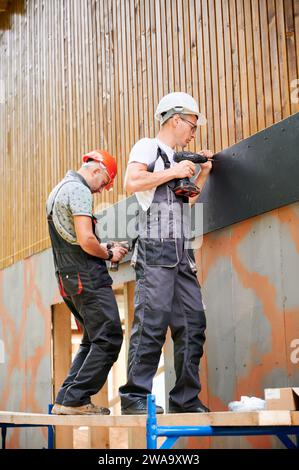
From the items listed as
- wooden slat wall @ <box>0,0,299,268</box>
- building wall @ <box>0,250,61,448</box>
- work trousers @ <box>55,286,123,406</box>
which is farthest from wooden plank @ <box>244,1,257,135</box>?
building wall @ <box>0,250,61,448</box>

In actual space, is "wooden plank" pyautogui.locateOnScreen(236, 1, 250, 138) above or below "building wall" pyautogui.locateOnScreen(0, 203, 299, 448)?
above

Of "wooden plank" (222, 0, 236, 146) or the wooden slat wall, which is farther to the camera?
"wooden plank" (222, 0, 236, 146)

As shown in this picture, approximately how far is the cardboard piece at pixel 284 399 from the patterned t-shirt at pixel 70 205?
1.87 metres

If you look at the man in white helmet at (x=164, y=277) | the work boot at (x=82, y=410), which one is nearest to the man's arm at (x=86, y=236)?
the man in white helmet at (x=164, y=277)

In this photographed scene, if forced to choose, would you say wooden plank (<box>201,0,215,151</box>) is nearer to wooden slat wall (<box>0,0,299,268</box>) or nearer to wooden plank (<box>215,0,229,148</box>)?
wooden slat wall (<box>0,0,299,268</box>)

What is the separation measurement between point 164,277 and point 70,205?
32.5 inches

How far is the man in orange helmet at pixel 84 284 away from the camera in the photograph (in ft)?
16.9

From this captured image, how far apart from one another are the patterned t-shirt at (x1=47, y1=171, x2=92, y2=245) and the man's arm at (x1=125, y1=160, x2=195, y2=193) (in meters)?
0.39

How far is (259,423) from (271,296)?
5.19ft

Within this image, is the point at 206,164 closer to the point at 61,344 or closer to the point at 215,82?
the point at 215,82

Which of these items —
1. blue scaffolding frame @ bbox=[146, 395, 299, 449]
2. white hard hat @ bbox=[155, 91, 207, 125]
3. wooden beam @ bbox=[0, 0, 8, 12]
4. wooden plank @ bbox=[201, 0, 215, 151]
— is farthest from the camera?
wooden beam @ bbox=[0, 0, 8, 12]

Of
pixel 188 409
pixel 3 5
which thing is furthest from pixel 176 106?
pixel 3 5

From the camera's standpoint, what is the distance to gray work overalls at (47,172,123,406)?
5141mm

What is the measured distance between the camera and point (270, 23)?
5301 millimetres
